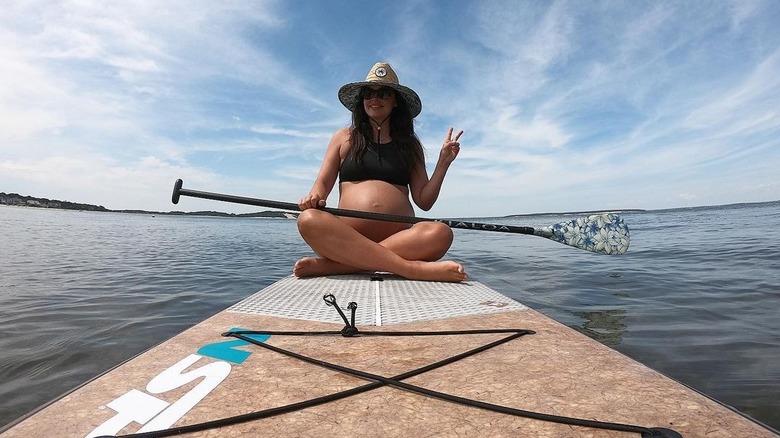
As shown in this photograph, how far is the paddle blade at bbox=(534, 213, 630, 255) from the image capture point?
3.95 meters

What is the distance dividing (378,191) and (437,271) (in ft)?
3.27

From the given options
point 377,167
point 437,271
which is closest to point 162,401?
point 437,271

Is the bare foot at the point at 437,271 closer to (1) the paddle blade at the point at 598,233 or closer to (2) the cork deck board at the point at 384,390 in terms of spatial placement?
(1) the paddle blade at the point at 598,233

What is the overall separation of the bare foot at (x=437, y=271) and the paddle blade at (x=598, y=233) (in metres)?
1.15

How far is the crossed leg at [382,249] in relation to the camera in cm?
321

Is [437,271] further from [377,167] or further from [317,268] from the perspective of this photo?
[377,167]

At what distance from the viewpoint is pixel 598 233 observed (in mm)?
4000

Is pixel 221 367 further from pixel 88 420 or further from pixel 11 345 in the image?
pixel 11 345

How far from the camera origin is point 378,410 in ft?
3.53

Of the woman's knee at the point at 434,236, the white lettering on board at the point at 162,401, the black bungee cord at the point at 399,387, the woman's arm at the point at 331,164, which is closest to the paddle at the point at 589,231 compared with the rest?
the woman's knee at the point at 434,236

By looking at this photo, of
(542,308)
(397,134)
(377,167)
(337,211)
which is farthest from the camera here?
(397,134)

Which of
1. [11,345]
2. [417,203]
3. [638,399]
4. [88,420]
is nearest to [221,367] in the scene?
[88,420]

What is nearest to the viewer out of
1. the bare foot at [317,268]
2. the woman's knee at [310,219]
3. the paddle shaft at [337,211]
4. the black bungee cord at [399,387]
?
the black bungee cord at [399,387]

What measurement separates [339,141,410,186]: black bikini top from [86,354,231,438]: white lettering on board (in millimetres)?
2744
